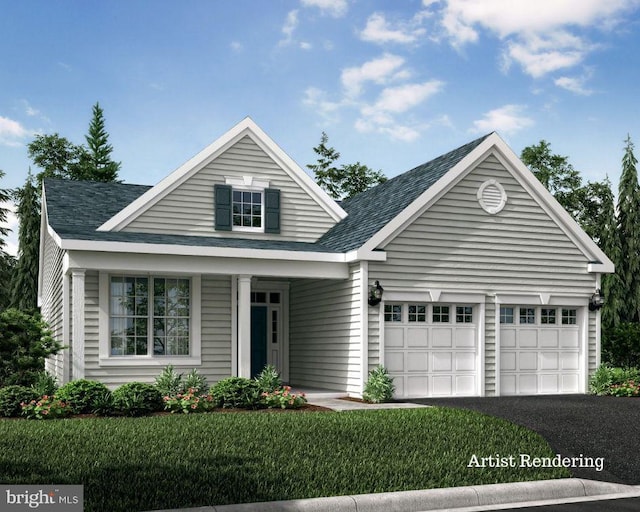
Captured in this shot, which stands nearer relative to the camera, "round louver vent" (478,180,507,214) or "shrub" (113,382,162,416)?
"shrub" (113,382,162,416)

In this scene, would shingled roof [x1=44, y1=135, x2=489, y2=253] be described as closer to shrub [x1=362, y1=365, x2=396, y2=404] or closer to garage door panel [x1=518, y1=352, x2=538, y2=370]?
shrub [x1=362, y1=365, x2=396, y2=404]

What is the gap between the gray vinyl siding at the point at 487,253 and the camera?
18641 millimetres

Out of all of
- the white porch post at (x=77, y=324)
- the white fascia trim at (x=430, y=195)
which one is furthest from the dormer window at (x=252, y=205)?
the white porch post at (x=77, y=324)

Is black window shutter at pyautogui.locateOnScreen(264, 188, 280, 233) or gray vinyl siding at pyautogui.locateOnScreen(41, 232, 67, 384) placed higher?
black window shutter at pyautogui.locateOnScreen(264, 188, 280, 233)

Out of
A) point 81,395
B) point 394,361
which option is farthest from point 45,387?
point 394,361

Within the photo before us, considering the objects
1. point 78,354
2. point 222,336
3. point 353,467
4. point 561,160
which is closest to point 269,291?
point 222,336

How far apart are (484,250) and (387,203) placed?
2804 millimetres

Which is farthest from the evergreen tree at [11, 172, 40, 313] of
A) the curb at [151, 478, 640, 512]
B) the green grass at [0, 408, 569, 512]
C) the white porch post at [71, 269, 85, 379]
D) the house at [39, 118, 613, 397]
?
the curb at [151, 478, 640, 512]

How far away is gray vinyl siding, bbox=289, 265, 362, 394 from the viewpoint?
60.2ft

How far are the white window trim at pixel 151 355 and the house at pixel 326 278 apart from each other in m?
0.03

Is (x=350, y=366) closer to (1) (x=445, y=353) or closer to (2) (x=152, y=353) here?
(1) (x=445, y=353)

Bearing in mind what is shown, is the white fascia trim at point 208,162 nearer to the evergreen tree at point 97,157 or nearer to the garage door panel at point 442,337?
the garage door panel at point 442,337

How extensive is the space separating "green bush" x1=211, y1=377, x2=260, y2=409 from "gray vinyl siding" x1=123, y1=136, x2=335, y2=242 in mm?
5957

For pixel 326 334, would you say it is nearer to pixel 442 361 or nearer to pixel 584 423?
pixel 442 361
